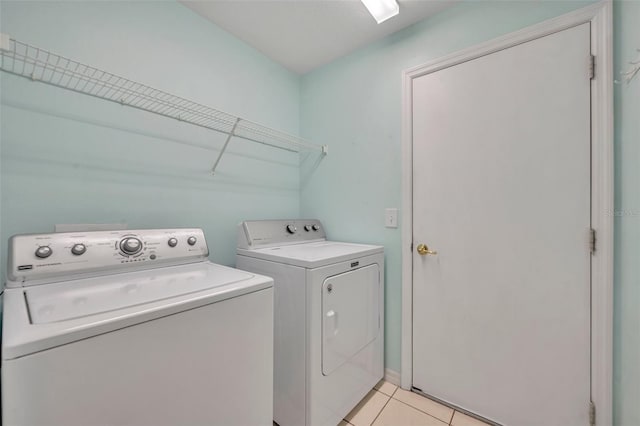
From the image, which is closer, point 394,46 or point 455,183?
point 455,183

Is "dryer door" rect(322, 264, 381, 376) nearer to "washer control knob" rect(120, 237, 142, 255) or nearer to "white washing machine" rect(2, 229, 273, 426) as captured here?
"white washing machine" rect(2, 229, 273, 426)

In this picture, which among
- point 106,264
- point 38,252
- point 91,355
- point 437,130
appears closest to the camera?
point 91,355

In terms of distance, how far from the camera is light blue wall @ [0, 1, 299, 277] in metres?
1.13

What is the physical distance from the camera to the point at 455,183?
1587 millimetres

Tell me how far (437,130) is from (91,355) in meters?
1.88

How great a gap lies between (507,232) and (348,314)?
1.00 meters

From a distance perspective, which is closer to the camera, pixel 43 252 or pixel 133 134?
pixel 43 252

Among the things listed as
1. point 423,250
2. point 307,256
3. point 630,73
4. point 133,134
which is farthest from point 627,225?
point 133,134

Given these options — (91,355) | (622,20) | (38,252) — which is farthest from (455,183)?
(38,252)

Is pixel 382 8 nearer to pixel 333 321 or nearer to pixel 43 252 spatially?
pixel 333 321

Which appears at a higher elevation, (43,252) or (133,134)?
(133,134)

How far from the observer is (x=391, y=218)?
6.03 ft

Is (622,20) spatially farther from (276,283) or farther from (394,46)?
(276,283)

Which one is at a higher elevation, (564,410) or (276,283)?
(276,283)
